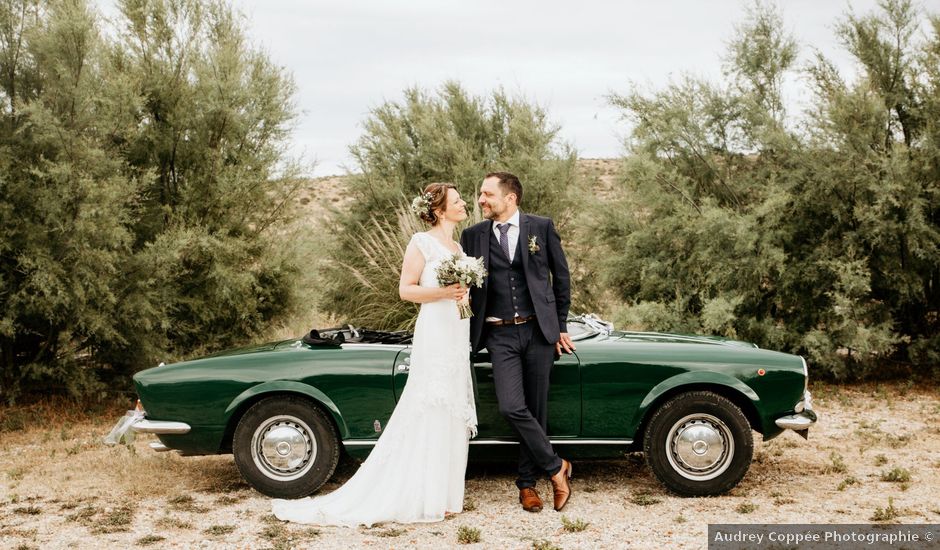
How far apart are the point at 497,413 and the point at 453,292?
0.87 m

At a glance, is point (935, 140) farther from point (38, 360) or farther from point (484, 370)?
point (38, 360)

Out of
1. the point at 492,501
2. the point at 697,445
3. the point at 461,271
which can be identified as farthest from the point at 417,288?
the point at 697,445

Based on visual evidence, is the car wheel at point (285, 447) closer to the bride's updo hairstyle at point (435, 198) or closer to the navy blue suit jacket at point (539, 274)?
the navy blue suit jacket at point (539, 274)

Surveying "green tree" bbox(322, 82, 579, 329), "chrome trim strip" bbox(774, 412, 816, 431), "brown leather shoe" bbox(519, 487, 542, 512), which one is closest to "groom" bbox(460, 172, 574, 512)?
"brown leather shoe" bbox(519, 487, 542, 512)

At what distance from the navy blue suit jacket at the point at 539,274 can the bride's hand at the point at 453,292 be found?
209mm

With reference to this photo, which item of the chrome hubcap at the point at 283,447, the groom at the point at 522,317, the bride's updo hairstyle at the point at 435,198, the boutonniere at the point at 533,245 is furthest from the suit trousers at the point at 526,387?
the chrome hubcap at the point at 283,447

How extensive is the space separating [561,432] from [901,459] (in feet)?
9.88

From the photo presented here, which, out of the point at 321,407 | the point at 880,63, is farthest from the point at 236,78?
the point at 880,63

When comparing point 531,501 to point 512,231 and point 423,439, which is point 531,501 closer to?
point 423,439

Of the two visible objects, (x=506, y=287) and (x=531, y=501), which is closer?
(x=531, y=501)

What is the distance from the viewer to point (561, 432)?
17.9 ft

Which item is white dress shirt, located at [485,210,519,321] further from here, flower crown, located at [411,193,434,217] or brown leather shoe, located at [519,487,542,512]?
brown leather shoe, located at [519,487,542,512]

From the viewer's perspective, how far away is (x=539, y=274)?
5.41 m

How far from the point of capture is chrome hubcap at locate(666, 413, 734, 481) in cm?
541
